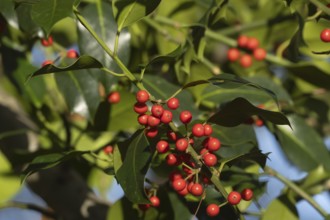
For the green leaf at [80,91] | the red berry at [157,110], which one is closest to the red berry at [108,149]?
the green leaf at [80,91]

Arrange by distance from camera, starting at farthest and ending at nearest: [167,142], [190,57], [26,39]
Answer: [26,39], [190,57], [167,142]

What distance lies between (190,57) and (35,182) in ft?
2.22

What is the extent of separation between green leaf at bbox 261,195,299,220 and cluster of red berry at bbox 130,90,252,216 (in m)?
0.34

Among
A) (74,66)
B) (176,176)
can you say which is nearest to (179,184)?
(176,176)

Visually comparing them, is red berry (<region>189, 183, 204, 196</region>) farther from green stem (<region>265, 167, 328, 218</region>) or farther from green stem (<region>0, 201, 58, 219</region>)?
green stem (<region>0, 201, 58, 219</region>)

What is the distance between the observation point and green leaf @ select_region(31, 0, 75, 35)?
123cm

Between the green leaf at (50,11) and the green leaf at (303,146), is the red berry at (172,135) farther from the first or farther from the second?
the green leaf at (303,146)

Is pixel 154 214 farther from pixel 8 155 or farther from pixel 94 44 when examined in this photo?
pixel 8 155

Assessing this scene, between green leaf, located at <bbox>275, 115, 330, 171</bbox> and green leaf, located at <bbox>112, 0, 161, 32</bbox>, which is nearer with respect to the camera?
green leaf, located at <bbox>112, 0, 161, 32</bbox>

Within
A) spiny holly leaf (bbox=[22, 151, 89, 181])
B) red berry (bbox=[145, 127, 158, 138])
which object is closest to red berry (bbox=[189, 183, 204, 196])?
red berry (bbox=[145, 127, 158, 138])

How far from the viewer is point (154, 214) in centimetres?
145

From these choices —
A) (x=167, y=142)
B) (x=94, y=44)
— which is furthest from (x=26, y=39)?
(x=167, y=142)

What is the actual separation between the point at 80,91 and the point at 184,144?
0.45 m

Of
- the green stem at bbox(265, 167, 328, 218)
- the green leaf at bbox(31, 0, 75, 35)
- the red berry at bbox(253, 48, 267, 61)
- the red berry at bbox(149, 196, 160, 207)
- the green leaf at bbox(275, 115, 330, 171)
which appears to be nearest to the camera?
the green leaf at bbox(31, 0, 75, 35)
